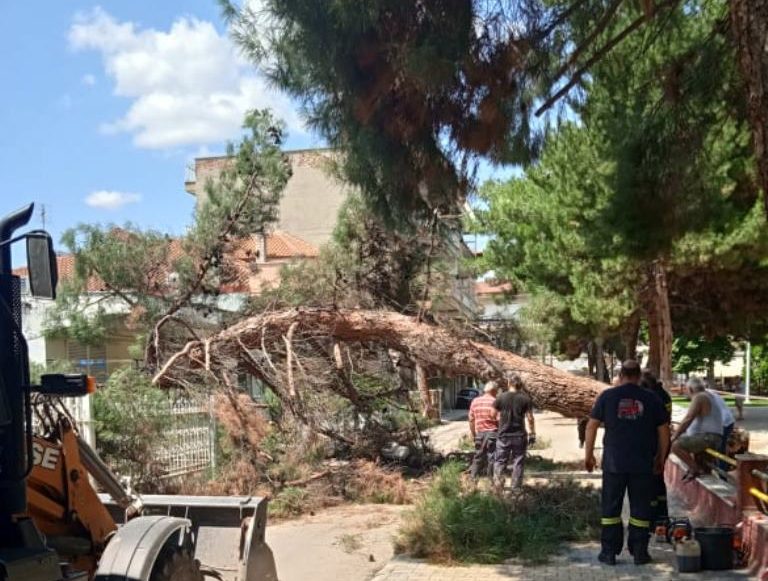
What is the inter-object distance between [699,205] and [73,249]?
1229 centimetres

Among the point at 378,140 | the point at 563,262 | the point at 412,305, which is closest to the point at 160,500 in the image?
the point at 378,140

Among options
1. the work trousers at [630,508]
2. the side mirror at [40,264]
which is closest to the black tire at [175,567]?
the side mirror at [40,264]

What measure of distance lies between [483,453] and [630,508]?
204 inches

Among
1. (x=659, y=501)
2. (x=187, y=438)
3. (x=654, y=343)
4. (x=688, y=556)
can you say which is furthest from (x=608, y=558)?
(x=654, y=343)

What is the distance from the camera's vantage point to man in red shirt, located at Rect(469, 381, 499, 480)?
12.3m

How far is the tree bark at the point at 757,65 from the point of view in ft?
16.3

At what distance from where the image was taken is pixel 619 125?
897cm

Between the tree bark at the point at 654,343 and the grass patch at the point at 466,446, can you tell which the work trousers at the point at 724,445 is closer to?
the grass patch at the point at 466,446

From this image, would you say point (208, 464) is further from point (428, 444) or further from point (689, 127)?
point (689, 127)

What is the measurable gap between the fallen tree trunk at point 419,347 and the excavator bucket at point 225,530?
6292 millimetres

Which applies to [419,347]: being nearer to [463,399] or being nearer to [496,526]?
[496,526]

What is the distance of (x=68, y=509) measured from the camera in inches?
190

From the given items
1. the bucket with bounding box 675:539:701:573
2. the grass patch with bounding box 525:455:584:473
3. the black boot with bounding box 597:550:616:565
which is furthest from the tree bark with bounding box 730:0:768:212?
the grass patch with bounding box 525:455:584:473

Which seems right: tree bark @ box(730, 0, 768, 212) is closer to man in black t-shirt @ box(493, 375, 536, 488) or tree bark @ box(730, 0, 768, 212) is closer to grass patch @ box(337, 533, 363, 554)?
grass patch @ box(337, 533, 363, 554)
